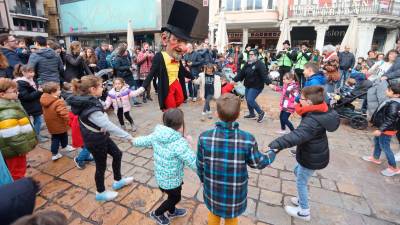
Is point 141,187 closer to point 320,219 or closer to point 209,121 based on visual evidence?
point 320,219

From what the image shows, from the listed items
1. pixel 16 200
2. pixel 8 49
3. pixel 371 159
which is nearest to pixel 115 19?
pixel 8 49

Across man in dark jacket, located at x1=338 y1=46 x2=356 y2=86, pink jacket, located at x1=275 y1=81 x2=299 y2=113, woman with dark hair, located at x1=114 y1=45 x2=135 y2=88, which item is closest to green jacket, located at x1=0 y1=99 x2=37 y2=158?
pink jacket, located at x1=275 y1=81 x2=299 y2=113

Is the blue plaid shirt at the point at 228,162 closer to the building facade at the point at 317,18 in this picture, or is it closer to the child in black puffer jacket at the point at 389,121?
the child in black puffer jacket at the point at 389,121

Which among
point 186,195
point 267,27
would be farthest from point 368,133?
point 267,27

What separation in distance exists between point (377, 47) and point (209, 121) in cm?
2157

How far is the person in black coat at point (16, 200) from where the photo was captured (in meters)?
1.01

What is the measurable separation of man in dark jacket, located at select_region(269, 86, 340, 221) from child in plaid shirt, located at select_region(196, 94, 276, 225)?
0.47 m

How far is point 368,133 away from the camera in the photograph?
559cm

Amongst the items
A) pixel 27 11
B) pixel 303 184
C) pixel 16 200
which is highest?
pixel 27 11

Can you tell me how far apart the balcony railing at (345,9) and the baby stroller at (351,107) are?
1556 centimetres

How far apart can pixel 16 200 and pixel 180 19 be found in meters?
3.20

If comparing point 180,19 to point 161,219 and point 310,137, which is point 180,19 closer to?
point 310,137

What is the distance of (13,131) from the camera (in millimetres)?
2707

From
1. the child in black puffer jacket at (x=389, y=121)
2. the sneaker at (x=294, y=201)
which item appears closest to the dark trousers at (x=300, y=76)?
the child in black puffer jacket at (x=389, y=121)
